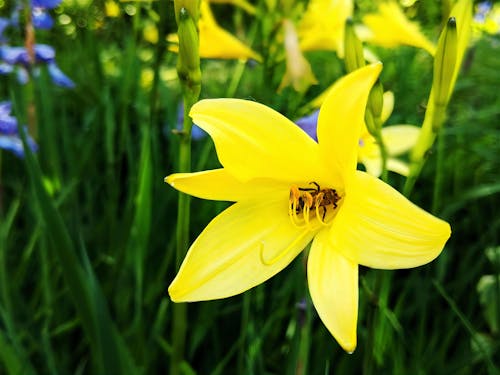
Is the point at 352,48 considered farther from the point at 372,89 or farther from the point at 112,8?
the point at 112,8

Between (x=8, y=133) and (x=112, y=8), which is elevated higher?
(x=112, y=8)

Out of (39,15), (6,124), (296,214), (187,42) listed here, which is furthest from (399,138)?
(39,15)

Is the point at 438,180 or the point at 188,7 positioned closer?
the point at 188,7

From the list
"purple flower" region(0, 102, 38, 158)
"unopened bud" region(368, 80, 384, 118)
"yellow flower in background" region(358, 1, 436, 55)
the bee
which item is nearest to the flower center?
the bee

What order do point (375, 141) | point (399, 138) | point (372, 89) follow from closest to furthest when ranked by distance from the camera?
point (372, 89), point (375, 141), point (399, 138)

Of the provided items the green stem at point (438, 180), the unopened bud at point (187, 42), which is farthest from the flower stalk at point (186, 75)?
the green stem at point (438, 180)

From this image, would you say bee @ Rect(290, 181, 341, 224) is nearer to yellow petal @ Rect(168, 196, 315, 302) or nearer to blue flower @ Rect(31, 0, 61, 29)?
yellow petal @ Rect(168, 196, 315, 302)
